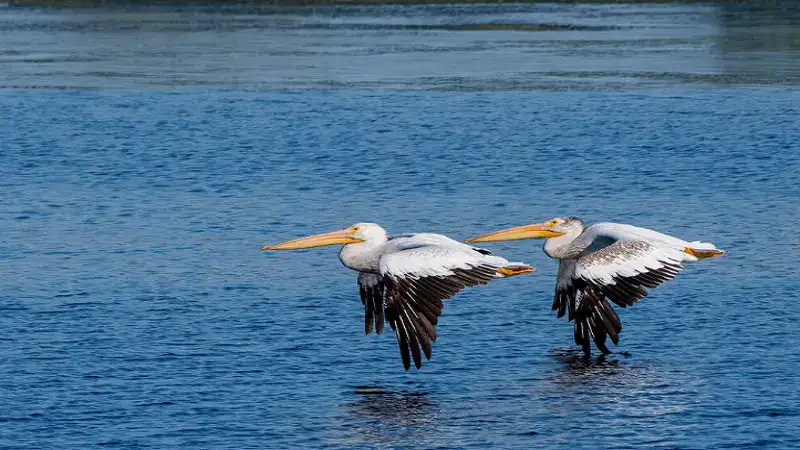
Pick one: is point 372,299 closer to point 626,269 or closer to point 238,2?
point 626,269

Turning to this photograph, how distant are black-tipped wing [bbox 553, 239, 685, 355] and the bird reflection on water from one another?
200cm

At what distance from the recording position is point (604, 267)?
42.9 feet

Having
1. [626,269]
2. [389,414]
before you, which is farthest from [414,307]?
[626,269]

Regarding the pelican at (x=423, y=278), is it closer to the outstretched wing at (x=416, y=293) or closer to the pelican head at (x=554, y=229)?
the outstretched wing at (x=416, y=293)

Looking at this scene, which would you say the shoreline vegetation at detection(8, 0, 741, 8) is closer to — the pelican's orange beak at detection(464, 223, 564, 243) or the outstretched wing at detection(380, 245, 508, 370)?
the pelican's orange beak at detection(464, 223, 564, 243)

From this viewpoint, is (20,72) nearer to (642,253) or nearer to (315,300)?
(315,300)

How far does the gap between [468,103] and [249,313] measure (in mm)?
17766

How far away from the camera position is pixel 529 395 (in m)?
11.9

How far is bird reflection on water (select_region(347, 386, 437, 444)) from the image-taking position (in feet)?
36.1

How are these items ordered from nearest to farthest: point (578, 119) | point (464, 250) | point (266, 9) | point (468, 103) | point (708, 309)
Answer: point (464, 250) → point (708, 309) → point (578, 119) → point (468, 103) → point (266, 9)

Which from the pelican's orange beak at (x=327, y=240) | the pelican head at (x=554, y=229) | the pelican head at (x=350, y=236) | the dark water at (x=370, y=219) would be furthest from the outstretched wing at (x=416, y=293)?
the pelican head at (x=554, y=229)

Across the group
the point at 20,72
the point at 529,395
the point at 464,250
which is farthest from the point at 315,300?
the point at 20,72

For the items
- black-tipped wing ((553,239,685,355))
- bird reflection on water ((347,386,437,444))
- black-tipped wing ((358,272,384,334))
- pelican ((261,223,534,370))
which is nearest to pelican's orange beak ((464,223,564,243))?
black-tipped wing ((553,239,685,355))

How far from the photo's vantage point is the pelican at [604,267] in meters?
13.0
